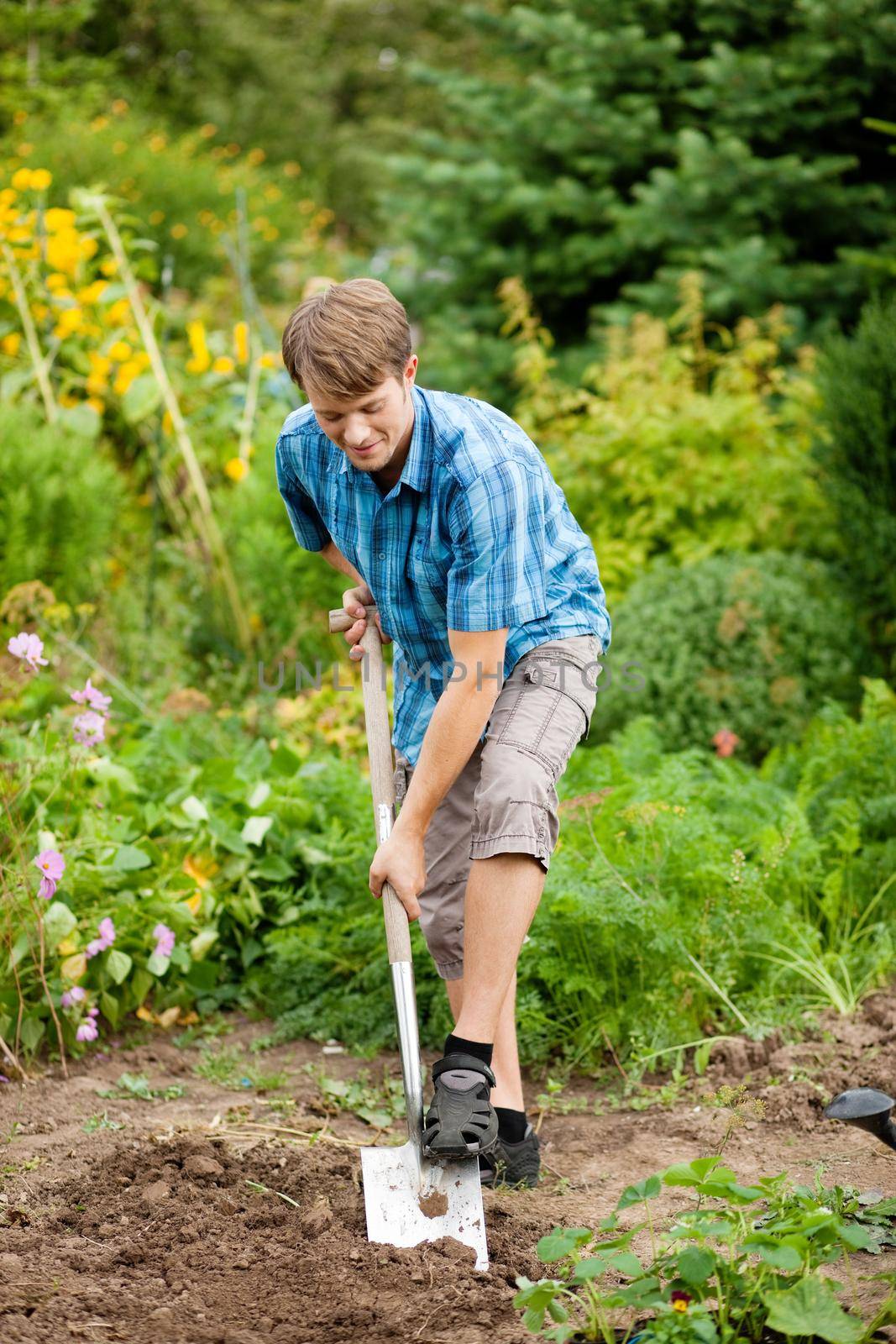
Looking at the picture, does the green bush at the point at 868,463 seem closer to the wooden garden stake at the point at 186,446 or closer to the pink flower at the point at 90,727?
the wooden garden stake at the point at 186,446

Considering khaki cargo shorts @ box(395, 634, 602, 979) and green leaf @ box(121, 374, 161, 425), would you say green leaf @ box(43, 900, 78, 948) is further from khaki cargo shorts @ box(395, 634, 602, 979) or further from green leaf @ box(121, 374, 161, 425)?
green leaf @ box(121, 374, 161, 425)

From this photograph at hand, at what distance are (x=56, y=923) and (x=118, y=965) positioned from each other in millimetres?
179

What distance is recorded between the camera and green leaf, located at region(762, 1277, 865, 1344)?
164 cm

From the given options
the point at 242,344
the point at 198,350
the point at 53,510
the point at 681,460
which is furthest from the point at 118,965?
the point at 242,344

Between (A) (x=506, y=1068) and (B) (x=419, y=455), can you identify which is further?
(A) (x=506, y=1068)

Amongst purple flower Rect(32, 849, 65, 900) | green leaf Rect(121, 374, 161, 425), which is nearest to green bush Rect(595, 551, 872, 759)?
purple flower Rect(32, 849, 65, 900)

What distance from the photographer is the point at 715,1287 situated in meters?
1.80

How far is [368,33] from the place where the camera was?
14.8 m

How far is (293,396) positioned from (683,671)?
2516 millimetres

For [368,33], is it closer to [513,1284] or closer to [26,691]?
[26,691]

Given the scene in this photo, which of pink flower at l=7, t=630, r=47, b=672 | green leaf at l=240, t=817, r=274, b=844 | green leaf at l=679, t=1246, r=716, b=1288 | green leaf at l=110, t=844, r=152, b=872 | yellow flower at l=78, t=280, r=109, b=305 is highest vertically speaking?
pink flower at l=7, t=630, r=47, b=672

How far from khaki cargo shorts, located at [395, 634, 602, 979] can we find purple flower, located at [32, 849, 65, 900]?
2.48ft

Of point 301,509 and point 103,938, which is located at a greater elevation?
point 301,509

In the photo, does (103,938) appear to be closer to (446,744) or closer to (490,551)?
(446,744)
